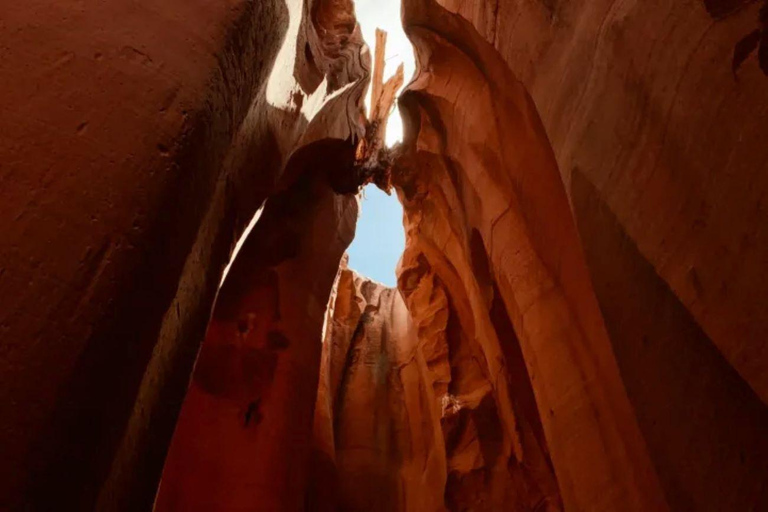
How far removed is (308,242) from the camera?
918 centimetres

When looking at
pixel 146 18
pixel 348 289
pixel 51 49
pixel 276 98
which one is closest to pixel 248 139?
pixel 276 98

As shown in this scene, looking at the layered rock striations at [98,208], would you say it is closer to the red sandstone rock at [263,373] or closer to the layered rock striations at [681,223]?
the layered rock striations at [681,223]

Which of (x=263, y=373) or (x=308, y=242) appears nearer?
(x=263, y=373)

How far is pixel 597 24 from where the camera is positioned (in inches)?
140

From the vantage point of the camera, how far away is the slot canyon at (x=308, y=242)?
2379 millimetres

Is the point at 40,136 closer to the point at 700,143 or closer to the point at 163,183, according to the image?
the point at 163,183

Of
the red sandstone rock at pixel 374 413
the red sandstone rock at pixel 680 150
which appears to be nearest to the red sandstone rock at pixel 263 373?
the red sandstone rock at pixel 374 413

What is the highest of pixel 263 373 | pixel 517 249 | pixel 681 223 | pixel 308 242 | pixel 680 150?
pixel 308 242

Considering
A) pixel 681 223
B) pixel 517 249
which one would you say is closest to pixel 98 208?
pixel 681 223

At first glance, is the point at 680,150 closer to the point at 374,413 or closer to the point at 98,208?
the point at 98,208

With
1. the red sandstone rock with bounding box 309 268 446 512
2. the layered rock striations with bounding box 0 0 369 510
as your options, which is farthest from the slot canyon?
the red sandstone rock with bounding box 309 268 446 512

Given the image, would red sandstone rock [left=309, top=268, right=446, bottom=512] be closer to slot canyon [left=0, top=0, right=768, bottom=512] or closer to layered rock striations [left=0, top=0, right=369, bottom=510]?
slot canyon [left=0, top=0, right=768, bottom=512]

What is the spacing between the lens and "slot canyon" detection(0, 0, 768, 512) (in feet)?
7.80

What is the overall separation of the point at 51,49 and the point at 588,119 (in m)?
2.87
